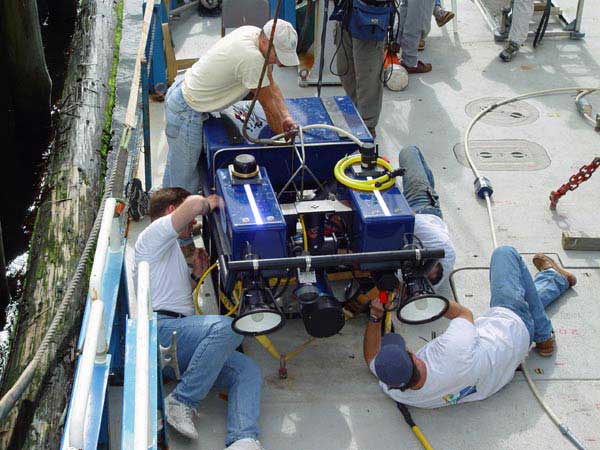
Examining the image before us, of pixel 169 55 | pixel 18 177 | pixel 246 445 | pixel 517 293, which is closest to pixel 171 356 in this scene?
pixel 246 445

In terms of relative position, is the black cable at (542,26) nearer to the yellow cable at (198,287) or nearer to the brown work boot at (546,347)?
the brown work boot at (546,347)

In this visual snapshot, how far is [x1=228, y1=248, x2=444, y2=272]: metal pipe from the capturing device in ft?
13.9

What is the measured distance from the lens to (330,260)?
4.30 m

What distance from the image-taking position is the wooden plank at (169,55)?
7.90 metres

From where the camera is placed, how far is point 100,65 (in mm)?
7867

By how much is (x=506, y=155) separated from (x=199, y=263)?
2.93 meters

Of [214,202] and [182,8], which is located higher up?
[214,202]

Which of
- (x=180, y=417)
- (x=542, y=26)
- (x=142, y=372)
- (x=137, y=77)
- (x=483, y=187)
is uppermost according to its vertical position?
(x=142, y=372)

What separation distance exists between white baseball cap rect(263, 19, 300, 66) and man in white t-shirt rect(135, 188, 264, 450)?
100 centimetres

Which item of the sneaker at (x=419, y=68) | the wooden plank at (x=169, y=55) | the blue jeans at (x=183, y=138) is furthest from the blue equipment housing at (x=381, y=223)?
the sneaker at (x=419, y=68)

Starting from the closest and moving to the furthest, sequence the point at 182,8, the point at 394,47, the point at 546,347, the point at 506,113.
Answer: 1. the point at 546,347
2. the point at 506,113
3. the point at 394,47
4. the point at 182,8

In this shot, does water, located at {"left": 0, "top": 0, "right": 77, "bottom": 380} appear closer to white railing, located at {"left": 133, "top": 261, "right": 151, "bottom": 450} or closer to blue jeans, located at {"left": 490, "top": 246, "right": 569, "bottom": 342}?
white railing, located at {"left": 133, "top": 261, "right": 151, "bottom": 450}

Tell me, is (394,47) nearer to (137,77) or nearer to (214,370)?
(137,77)

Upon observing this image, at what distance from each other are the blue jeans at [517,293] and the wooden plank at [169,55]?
13.3 ft
